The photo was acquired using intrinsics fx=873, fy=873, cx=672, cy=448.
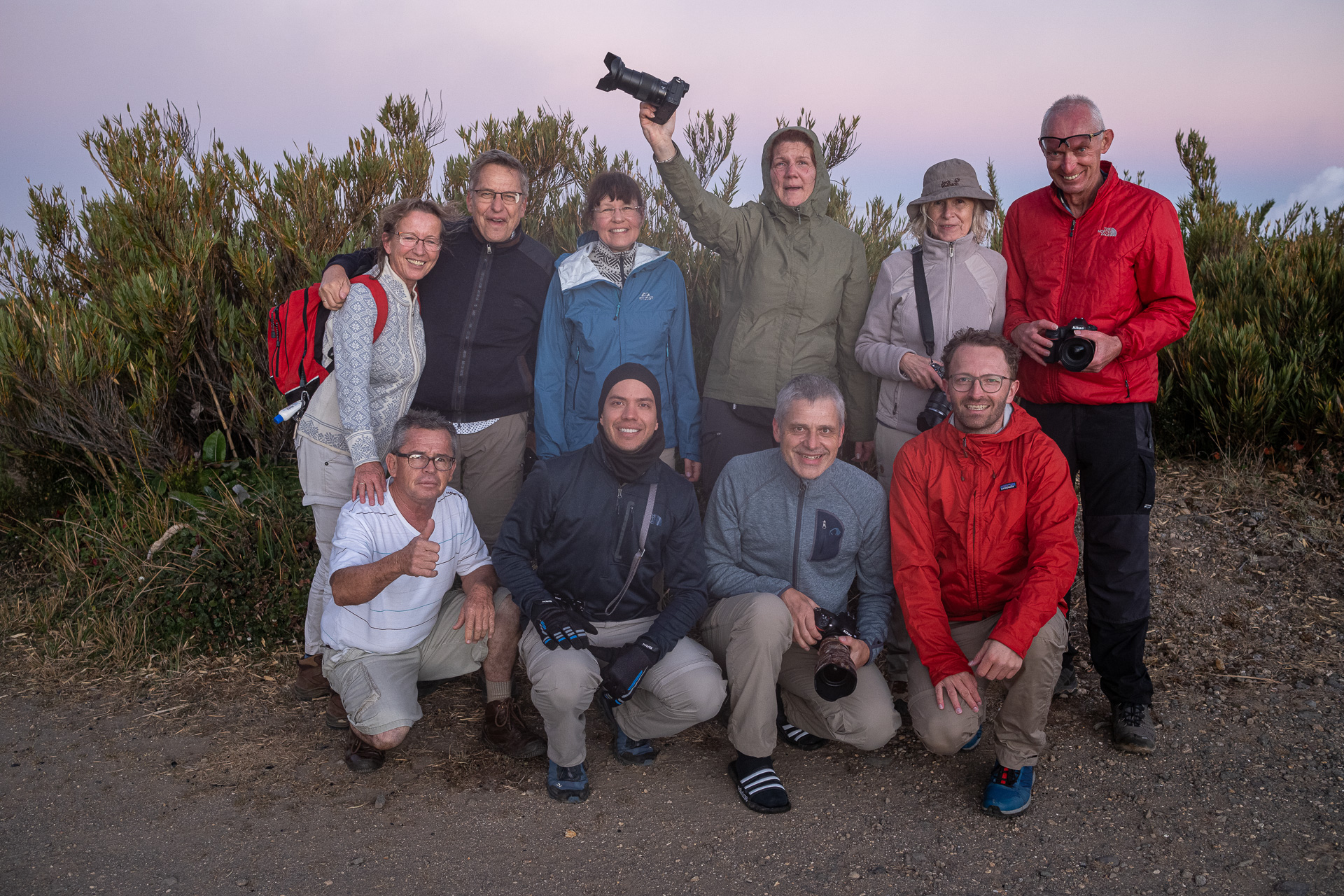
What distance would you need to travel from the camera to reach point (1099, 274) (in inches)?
132

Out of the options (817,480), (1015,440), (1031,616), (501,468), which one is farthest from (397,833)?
(1015,440)

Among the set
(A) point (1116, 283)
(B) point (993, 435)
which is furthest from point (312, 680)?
(A) point (1116, 283)

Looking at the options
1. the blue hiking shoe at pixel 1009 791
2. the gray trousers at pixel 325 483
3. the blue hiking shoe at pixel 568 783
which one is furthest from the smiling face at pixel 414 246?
the blue hiking shoe at pixel 1009 791

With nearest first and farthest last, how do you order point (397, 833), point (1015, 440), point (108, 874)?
point (108, 874)
point (397, 833)
point (1015, 440)

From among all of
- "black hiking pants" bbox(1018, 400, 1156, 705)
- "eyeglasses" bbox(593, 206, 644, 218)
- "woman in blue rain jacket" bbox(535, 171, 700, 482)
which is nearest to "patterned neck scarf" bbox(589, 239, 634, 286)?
"woman in blue rain jacket" bbox(535, 171, 700, 482)

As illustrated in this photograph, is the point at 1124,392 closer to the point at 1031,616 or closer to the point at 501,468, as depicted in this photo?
the point at 1031,616

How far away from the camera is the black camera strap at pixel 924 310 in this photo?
3549 mm

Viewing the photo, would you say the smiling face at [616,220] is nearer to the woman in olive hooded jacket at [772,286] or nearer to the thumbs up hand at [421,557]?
the woman in olive hooded jacket at [772,286]

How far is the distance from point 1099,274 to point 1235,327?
3974mm

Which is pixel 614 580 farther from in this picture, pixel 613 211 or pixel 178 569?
pixel 178 569

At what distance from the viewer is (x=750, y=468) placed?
3312mm

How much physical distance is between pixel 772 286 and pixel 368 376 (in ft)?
5.56

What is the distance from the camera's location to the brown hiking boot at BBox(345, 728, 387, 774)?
318cm

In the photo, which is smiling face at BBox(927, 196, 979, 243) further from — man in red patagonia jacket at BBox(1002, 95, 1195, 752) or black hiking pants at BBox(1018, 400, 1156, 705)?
black hiking pants at BBox(1018, 400, 1156, 705)
